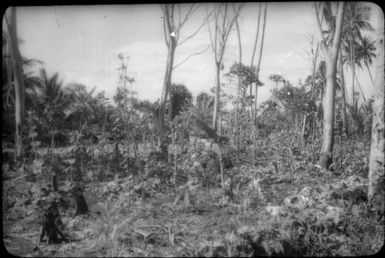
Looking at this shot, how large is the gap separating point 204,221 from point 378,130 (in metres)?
2.77

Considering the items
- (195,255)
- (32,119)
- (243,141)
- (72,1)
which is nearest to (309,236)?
(195,255)

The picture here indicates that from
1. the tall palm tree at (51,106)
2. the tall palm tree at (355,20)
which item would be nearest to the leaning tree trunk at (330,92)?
the tall palm tree at (355,20)

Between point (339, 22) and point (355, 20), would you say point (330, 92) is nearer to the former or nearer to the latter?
point (339, 22)

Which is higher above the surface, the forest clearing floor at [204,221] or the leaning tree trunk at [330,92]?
the leaning tree trunk at [330,92]

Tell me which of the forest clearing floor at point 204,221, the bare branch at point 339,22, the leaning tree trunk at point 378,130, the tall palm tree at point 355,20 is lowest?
the forest clearing floor at point 204,221

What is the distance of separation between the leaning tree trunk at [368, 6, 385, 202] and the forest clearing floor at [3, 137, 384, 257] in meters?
0.23

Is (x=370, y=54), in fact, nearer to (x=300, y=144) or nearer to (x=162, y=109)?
(x=300, y=144)

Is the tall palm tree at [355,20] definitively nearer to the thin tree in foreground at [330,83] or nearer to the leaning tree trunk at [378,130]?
→ the thin tree in foreground at [330,83]

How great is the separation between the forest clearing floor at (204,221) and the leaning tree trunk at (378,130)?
230 mm

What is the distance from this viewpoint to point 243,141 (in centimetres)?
859

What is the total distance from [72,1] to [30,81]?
13.3 feet

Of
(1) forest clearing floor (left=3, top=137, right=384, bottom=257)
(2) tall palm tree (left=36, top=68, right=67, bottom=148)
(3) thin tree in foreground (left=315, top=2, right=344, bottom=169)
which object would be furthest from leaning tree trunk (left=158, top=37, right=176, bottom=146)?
(3) thin tree in foreground (left=315, top=2, right=344, bottom=169)

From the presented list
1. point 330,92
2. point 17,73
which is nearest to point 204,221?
point 330,92

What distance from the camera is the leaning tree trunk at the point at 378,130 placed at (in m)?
4.70
